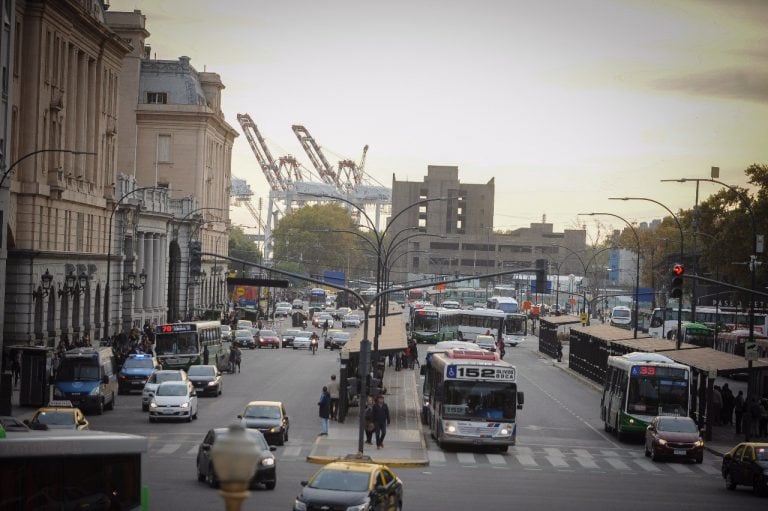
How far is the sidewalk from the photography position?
36250 millimetres

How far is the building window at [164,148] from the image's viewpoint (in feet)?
412

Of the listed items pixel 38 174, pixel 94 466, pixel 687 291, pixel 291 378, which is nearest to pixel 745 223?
pixel 687 291

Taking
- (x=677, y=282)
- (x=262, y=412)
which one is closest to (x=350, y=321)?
(x=677, y=282)

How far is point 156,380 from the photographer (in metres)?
48.8

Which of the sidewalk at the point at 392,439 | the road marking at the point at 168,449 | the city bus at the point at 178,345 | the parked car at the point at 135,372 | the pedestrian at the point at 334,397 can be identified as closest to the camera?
the sidewalk at the point at 392,439

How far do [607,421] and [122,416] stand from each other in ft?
56.0

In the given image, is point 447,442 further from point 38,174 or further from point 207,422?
point 38,174

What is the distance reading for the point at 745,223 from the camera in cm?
9856

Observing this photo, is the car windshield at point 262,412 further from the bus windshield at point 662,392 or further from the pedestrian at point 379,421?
the bus windshield at point 662,392

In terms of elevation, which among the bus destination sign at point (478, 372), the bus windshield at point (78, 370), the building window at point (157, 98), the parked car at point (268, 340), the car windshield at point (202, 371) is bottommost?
the parked car at point (268, 340)

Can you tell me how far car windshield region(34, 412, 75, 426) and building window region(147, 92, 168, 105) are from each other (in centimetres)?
9336

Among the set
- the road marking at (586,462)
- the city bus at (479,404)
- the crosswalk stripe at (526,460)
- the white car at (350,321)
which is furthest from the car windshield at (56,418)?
the white car at (350,321)

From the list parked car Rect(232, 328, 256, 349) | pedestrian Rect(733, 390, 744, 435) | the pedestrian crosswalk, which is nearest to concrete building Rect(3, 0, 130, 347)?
parked car Rect(232, 328, 256, 349)

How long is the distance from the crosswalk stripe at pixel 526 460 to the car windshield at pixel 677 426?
398 centimetres
